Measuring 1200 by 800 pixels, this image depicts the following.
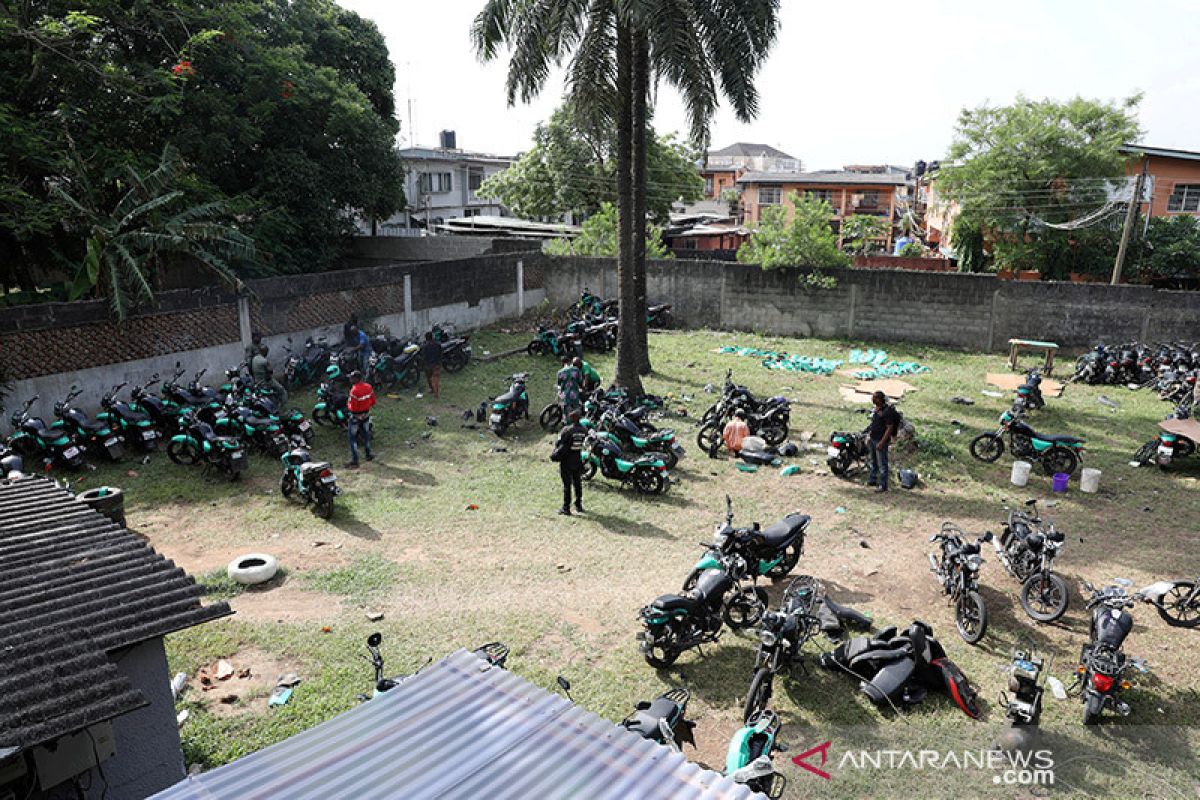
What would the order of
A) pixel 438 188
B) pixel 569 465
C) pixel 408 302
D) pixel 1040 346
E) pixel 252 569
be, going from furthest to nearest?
pixel 438 188 → pixel 408 302 → pixel 1040 346 → pixel 569 465 → pixel 252 569

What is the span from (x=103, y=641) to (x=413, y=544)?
4965 millimetres

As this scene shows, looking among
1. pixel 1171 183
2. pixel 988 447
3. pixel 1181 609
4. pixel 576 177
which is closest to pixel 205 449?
pixel 988 447

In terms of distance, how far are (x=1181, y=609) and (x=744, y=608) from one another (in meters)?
4.16

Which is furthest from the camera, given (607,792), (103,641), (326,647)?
(326,647)

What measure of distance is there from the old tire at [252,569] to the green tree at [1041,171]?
26196 millimetres

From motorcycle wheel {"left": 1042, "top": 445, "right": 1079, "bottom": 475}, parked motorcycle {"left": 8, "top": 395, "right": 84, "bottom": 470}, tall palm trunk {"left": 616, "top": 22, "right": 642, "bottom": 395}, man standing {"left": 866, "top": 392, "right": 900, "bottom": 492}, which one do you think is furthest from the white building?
motorcycle wheel {"left": 1042, "top": 445, "right": 1079, "bottom": 475}

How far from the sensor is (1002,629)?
7.11 m

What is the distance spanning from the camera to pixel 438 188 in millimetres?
41531

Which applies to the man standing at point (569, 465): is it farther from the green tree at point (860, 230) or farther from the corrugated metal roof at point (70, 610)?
the green tree at point (860, 230)

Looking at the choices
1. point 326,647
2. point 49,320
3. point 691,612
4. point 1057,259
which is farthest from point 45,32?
point 1057,259

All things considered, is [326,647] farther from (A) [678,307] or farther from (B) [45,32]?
(A) [678,307]

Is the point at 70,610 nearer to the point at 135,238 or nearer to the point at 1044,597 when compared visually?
the point at 1044,597

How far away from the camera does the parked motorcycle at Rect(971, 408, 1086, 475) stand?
35.8 ft

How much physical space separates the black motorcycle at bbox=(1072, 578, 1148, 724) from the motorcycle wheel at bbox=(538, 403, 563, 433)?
8.82 meters
